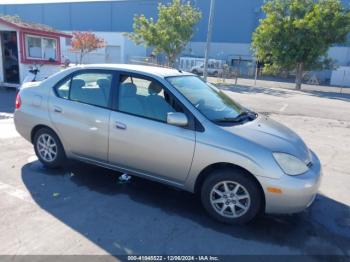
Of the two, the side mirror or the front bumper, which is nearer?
the front bumper

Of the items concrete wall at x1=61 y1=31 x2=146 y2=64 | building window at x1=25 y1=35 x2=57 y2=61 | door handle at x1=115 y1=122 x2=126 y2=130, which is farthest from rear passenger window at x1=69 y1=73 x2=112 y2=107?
concrete wall at x1=61 y1=31 x2=146 y2=64

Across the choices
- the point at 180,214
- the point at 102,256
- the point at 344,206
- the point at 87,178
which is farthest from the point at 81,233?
the point at 344,206

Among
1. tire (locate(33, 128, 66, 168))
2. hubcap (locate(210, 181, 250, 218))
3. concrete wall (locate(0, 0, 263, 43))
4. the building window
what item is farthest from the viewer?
concrete wall (locate(0, 0, 263, 43))

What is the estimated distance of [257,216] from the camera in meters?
3.79

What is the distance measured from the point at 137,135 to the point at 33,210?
1433 millimetres

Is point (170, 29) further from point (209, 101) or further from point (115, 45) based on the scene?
point (209, 101)

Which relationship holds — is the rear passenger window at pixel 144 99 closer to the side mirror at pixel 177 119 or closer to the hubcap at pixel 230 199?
the side mirror at pixel 177 119

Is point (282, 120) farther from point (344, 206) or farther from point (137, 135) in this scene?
point (137, 135)

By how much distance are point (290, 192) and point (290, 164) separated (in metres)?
0.29

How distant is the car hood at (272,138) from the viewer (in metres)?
3.54

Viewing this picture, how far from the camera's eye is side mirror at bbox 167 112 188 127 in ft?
12.0

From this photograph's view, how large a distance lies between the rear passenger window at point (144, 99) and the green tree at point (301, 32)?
2131 cm

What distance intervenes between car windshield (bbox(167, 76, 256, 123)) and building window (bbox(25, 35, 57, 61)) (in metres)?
11.9

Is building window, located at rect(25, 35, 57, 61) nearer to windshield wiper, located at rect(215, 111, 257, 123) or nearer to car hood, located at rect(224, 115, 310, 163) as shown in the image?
windshield wiper, located at rect(215, 111, 257, 123)
